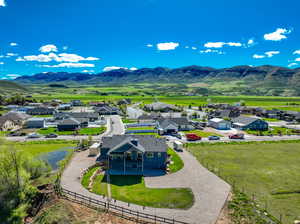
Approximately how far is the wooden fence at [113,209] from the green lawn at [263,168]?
1279 cm

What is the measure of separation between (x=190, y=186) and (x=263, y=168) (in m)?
15.0

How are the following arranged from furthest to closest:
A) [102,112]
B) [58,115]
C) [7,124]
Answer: [102,112] < [58,115] < [7,124]

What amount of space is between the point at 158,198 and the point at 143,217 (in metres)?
4.34

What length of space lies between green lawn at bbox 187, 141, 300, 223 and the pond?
88.1ft

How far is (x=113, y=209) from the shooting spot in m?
21.9

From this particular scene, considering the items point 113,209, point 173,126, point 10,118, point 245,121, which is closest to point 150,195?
point 113,209

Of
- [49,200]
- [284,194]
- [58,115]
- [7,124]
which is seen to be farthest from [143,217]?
[58,115]

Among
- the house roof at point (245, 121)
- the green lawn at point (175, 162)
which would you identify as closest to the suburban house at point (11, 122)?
the green lawn at point (175, 162)

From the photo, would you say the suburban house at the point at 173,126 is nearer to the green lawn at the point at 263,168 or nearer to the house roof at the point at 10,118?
the green lawn at the point at 263,168

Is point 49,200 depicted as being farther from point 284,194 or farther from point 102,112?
point 102,112

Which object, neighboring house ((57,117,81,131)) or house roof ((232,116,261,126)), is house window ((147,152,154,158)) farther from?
house roof ((232,116,261,126))

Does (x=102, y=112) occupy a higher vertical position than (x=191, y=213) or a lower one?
higher

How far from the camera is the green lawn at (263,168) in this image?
23.2 metres

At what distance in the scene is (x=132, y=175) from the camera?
30781 mm
